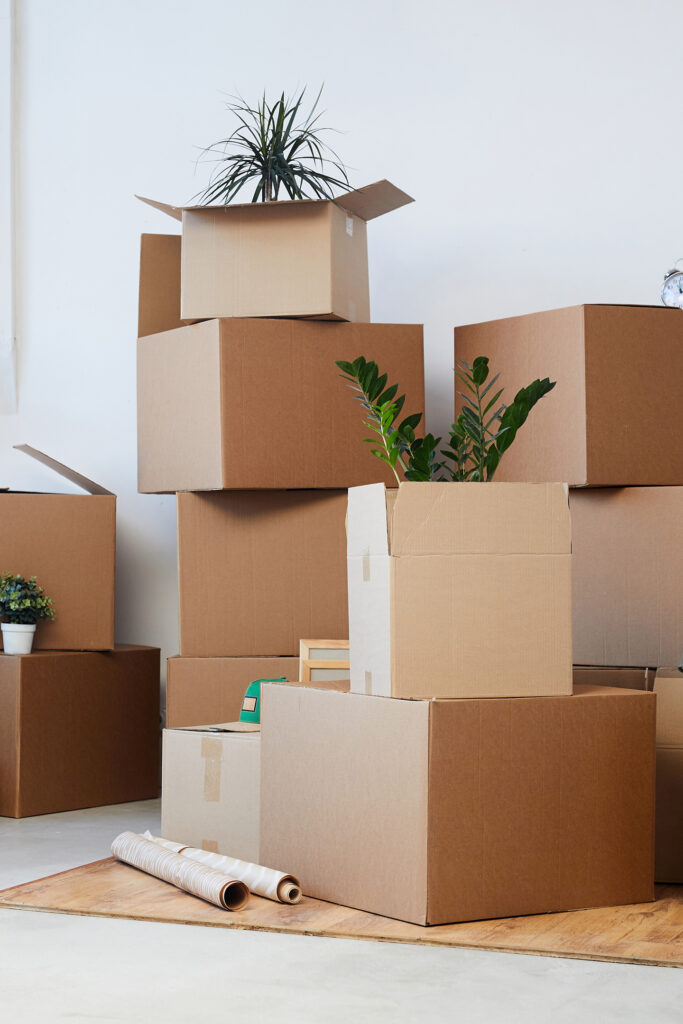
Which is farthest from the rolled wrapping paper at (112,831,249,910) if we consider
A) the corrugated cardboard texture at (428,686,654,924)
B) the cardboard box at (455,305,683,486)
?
the cardboard box at (455,305,683,486)

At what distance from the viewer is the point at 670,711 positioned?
2.29 metres

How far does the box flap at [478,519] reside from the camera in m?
1.96

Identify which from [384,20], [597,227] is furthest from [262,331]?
[384,20]

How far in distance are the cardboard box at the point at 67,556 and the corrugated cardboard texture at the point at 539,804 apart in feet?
5.08

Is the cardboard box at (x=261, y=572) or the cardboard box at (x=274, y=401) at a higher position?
the cardboard box at (x=274, y=401)

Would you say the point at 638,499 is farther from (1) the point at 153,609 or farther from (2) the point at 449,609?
(1) the point at 153,609

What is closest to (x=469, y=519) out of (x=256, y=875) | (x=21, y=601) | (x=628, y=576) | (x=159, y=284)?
(x=628, y=576)

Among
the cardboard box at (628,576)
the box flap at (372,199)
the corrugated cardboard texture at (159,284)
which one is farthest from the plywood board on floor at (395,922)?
the box flap at (372,199)

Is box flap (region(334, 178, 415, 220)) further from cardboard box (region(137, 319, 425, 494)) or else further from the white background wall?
the white background wall

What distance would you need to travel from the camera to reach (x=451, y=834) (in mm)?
1917

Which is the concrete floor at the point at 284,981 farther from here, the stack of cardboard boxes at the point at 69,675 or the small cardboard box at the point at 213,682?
the stack of cardboard boxes at the point at 69,675

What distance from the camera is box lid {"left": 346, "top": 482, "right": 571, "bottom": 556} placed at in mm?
1965

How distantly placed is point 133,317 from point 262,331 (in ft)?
3.57

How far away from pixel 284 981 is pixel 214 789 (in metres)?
0.72
